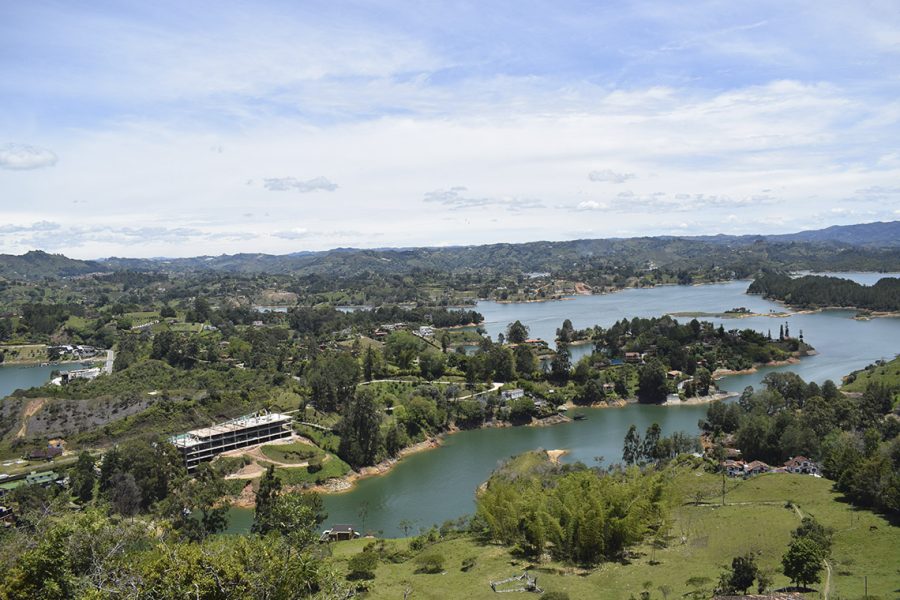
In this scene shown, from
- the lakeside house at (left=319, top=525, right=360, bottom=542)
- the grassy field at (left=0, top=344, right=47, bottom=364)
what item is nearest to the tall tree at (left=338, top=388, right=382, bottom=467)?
the lakeside house at (left=319, top=525, right=360, bottom=542)

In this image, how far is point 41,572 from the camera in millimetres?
14859

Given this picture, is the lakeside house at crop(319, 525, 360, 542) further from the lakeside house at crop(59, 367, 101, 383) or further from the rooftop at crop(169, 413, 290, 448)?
the lakeside house at crop(59, 367, 101, 383)

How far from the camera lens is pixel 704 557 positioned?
23.7 m

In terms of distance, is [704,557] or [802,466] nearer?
[704,557]

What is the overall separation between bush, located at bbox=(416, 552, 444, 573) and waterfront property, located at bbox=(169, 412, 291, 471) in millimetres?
20849

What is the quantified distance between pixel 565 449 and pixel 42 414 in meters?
38.7

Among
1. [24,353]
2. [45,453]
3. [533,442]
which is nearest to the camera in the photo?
[45,453]

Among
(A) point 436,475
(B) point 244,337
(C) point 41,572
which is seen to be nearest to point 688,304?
(B) point 244,337

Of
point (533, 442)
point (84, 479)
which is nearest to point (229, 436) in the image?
point (84, 479)

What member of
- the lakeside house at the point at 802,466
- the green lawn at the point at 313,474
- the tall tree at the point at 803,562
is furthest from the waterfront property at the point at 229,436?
the tall tree at the point at 803,562

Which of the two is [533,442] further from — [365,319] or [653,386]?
[365,319]

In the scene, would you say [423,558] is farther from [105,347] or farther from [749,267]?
[749,267]

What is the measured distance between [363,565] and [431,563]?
252 cm

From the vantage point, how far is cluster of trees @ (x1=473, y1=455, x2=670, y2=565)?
940 inches
